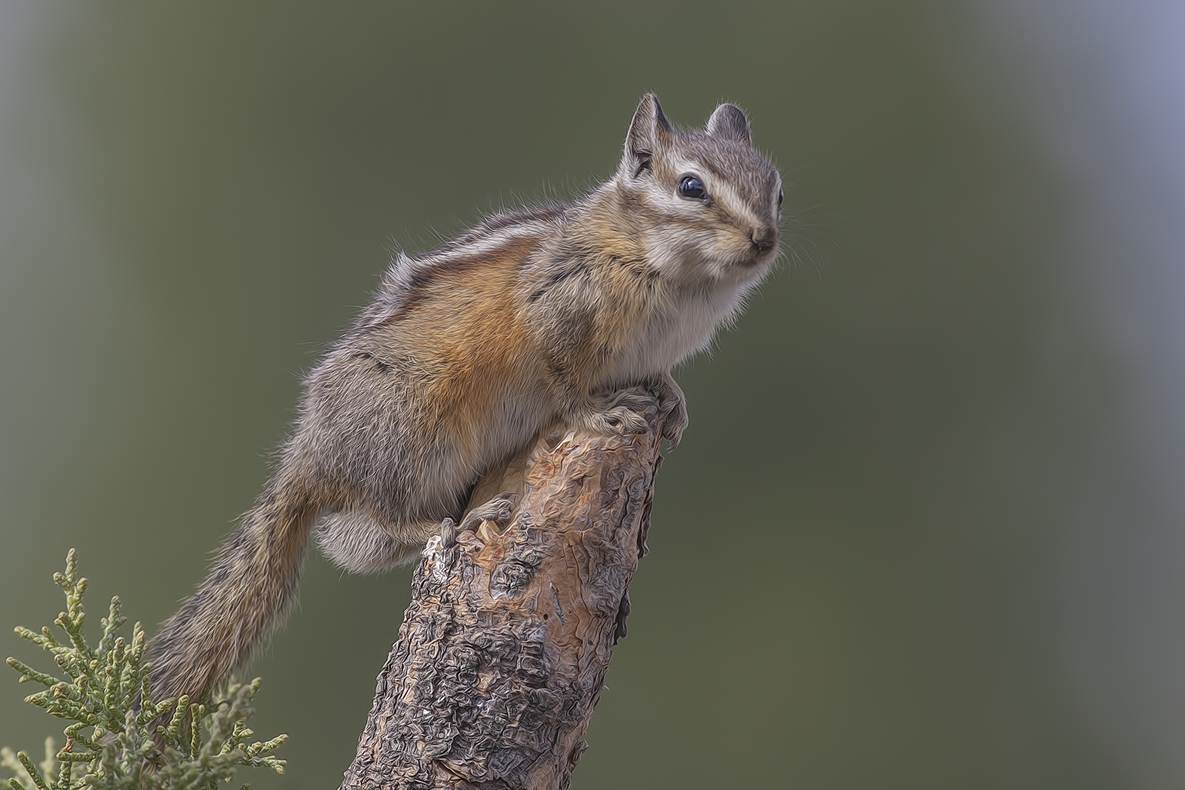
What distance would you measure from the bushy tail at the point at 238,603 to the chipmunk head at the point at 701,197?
1.29m

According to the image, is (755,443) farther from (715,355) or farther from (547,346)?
(547,346)

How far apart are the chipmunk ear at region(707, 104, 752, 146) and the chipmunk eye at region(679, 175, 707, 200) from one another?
1.19 feet

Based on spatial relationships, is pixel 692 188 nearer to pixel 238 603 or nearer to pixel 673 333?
pixel 673 333

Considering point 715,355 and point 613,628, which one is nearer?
point 613,628

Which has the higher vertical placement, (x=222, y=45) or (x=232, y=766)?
(x=222, y=45)

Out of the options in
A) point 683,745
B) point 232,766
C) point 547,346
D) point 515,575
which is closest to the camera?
point 232,766

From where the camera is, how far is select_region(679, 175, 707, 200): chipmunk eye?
2679 millimetres

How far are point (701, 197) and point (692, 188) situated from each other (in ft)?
0.14

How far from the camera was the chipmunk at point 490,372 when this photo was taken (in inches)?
105

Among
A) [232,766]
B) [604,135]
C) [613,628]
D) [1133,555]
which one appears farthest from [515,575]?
[1133,555]

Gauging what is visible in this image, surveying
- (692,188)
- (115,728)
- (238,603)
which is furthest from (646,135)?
(115,728)

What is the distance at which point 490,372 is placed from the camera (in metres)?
2.78

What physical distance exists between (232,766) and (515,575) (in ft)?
2.18

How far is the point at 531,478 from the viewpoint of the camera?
235 centimetres
